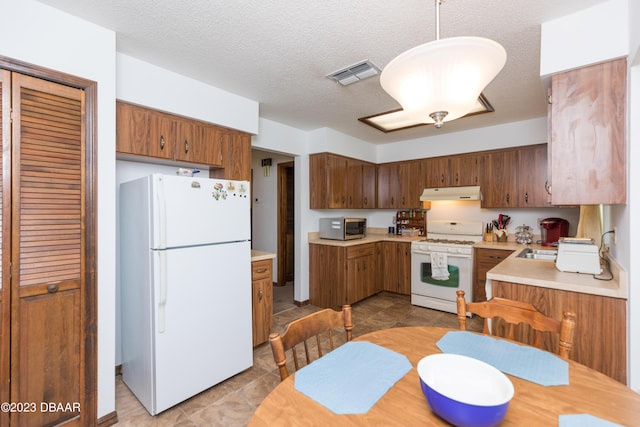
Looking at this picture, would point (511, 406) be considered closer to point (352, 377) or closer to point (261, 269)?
point (352, 377)

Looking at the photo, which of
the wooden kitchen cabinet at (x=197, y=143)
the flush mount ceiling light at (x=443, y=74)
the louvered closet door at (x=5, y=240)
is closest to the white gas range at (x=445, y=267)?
the wooden kitchen cabinet at (x=197, y=143)

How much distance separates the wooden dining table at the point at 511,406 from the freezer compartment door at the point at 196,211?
136 centimetres

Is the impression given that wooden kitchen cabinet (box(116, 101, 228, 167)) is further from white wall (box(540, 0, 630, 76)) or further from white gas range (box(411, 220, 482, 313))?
white gas range (box(411, 220, 482, 313))

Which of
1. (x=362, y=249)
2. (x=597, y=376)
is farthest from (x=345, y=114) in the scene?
(x=597, y=376)

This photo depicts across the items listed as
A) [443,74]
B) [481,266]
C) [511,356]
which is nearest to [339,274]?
[481,266]

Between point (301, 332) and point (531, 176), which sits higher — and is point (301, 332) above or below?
below

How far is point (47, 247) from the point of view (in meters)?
1.64

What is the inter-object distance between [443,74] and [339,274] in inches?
121

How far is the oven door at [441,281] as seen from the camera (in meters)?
3.58

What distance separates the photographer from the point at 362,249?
4078 millimetres

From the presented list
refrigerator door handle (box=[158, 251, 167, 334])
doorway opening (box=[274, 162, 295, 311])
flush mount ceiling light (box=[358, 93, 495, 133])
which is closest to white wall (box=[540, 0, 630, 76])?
flush mount ceiling light (box=[358, 93, 495, 133])

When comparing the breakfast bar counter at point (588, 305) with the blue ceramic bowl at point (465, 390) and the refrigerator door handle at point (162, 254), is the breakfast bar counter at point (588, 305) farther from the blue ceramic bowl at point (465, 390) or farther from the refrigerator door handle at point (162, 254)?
the refrigerator door handle at point (162, 254)

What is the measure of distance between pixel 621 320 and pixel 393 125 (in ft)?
9.85

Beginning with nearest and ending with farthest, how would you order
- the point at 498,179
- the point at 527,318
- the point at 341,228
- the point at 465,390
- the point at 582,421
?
the point at 582,421, the point at 465,390, the point at 527,318, the point at 498,179, the point at 341,228
